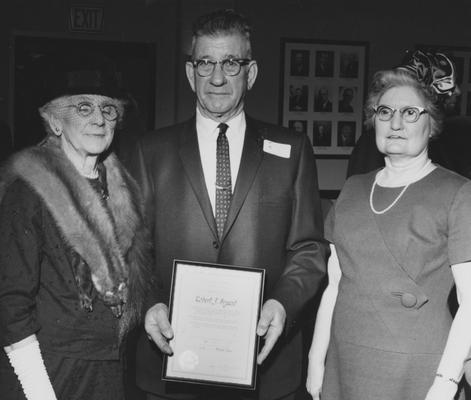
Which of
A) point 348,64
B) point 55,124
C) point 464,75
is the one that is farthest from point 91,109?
point 464,75

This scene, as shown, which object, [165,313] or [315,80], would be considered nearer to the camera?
[165,313]

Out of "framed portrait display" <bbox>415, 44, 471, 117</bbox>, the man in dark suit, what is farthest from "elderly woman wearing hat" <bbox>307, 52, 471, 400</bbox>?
"framed portrait display" <bbox>415, 44, 471, 117</bbox>

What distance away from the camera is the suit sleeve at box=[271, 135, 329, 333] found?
2250mm

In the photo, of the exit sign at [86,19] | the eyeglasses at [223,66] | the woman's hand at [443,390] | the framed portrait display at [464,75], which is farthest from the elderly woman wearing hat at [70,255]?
the framed portrait display at [464,75]

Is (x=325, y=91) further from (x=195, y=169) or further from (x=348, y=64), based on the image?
(x=195, y=169)

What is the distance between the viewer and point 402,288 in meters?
2.08

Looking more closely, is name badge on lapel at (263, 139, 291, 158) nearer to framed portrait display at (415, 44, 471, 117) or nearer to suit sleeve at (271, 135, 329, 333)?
suit sleeve at (271, 135, 329, 333)

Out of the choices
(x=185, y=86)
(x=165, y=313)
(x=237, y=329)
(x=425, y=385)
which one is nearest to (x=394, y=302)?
(x=425, y=385)

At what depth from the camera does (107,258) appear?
206 centimetres

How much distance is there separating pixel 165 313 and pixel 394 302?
697mm

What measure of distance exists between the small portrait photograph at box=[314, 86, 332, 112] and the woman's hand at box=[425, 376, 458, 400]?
4316mm

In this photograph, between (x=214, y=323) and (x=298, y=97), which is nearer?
(x=214, y=323)

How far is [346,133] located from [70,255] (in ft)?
14.7

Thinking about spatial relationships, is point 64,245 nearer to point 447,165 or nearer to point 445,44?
point 447,165
